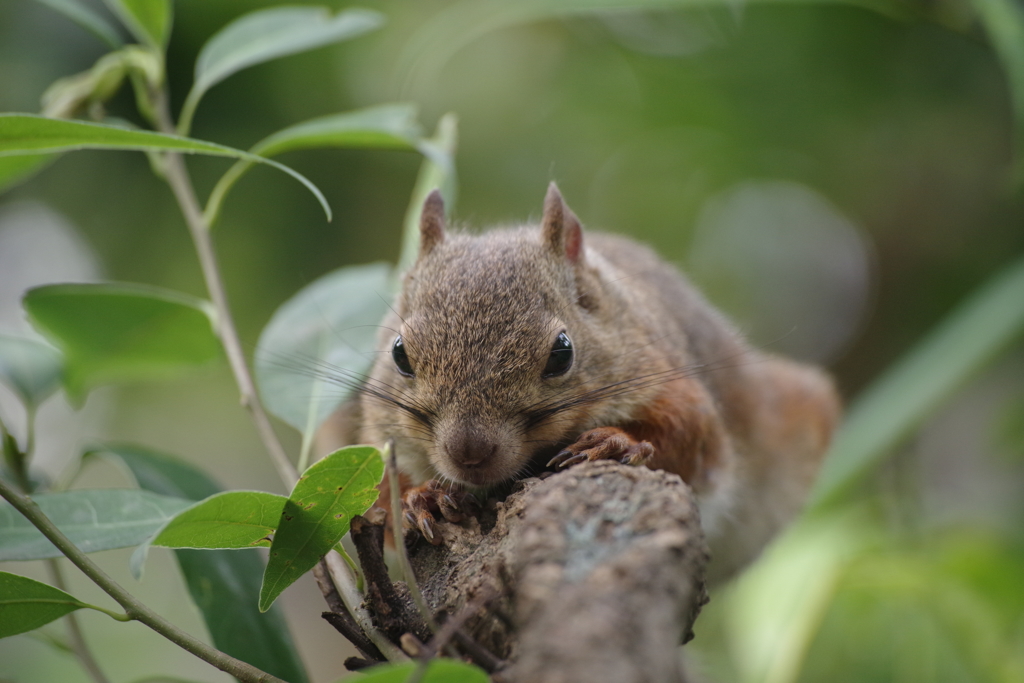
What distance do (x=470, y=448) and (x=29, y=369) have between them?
3.94 ft

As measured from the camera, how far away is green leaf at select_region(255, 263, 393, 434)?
179 centimetres

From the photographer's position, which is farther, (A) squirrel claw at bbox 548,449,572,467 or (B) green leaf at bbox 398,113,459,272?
(B) green leaf at bbox 398,113,459,272

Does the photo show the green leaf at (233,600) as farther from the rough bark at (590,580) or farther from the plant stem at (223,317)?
the rough bark at (590,580)

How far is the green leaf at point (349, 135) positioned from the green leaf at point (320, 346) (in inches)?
12.3

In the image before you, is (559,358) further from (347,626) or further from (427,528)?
(347,626)

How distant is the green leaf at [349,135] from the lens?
1864 mm

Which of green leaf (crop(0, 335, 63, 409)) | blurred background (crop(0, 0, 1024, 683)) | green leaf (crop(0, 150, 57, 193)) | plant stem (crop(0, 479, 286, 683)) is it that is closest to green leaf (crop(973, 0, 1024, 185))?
blurred background (crop(0, 0, 1024, 683))

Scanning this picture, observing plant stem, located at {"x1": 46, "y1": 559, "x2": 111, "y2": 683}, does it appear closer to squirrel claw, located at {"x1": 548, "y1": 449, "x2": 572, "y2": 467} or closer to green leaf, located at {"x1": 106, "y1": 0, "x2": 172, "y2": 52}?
squirrel claw, located at {"x1": 548, "y1": 449, "x2": 572, "y2": 467}

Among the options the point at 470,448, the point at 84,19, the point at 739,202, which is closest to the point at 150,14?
the point at 84,19

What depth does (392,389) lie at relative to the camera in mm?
1897

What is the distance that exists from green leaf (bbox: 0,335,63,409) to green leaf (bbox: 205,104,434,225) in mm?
577

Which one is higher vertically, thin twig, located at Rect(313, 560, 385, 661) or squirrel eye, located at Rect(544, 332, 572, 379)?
squirrel eye, located at Rect(544, 332, 572, 379)

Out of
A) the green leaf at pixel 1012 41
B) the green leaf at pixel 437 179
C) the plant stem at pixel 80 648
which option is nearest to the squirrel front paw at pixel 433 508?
the plant stem at pixel 80 648

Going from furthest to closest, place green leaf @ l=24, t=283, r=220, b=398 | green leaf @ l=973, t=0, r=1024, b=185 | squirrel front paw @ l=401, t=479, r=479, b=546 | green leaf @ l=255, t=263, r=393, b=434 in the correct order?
green leaf @ l=973, t=0, r=1024, b=185, green leaf @ l=24, t=283, r=220, b=398, green leaf @ l=255, t=263, r=393, b=434, squirrel front paw @ l=401, t=479, r=479, b=546
